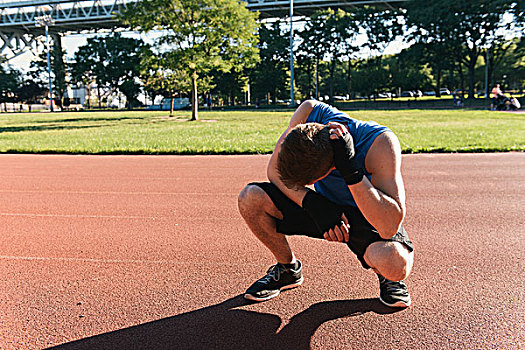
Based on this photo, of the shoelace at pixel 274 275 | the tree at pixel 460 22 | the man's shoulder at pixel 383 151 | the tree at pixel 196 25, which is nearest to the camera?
the man's shoulder at pixel 383 151

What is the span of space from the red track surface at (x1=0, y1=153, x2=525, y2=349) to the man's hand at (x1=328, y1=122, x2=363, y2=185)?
3.51 ft

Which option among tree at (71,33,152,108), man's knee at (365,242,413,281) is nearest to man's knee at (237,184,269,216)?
man's knee at (365,242,413,281)

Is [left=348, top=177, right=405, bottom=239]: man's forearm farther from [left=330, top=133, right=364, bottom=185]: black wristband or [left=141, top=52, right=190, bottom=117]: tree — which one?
[left=141, top=52, right=190, bottom=117]: tree

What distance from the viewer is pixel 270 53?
58844 mm

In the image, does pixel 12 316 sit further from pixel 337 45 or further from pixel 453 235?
pixel 337 45

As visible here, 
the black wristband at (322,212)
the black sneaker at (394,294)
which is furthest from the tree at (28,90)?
the black sneaker at (394,294)

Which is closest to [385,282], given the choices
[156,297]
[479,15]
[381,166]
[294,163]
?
[381,166]

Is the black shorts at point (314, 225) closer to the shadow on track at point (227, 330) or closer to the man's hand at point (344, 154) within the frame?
the shadow on track at point (227, 330)

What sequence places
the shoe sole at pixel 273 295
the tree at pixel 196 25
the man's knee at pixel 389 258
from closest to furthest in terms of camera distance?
the man's knee at pixel 389 258, the shoe sole at pixel 273 295, the tree at pixel 196 25

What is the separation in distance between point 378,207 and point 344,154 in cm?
42

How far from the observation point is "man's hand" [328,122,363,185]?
7.63 feet

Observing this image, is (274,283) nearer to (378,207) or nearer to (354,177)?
(378,207)

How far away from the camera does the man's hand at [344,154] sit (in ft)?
7.63

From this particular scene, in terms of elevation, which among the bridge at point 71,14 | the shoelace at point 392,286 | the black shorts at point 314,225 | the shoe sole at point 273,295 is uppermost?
the bridge at point 71,14
